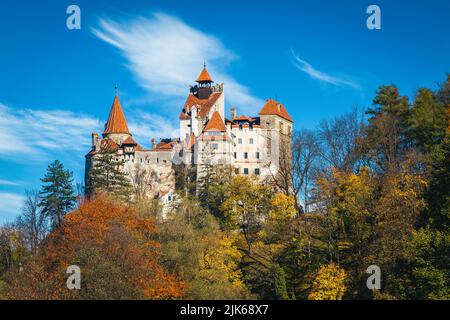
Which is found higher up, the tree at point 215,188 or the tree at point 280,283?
the tree at point 215,188

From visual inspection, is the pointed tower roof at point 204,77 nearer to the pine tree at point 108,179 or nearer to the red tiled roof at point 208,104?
the red tiled roof at point 208,104

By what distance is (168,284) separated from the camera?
42.3 metres

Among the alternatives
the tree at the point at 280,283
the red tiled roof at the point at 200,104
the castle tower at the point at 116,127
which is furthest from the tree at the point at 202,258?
the castle tower at the point at 116,127

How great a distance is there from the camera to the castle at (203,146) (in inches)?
2926

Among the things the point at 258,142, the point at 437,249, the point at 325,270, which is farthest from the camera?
the point at 258,142

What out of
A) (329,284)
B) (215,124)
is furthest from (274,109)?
(329,284)

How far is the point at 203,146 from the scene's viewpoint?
74750 mm

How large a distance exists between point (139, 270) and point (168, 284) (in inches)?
90.4

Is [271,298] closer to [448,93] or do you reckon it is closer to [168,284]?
[168,284]

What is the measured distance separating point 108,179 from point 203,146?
11403 millimetres

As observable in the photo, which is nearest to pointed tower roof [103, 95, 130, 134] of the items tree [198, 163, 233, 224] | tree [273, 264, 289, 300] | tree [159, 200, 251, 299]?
tree [198, 163, 233, 224]

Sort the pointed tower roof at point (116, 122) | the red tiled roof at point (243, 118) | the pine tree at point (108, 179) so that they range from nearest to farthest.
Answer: the pine tree at point (108, 179), the red tiled roof at point (243, 118), the pointed tower roof at point (116, 122)

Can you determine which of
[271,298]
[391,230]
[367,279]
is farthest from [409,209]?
[271,298]

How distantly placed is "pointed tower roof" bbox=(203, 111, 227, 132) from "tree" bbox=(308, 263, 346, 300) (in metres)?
32.6
